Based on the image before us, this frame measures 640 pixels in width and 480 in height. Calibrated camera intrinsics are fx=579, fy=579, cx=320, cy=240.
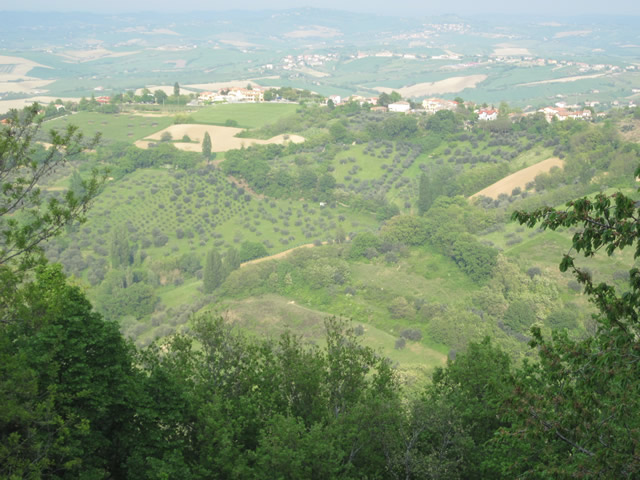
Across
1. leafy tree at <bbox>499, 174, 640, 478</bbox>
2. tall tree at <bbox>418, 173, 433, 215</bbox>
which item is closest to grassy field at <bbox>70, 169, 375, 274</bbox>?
tall tree at <bbox>418, 173, 433, 215</bbox>

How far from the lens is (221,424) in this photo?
1384 cm

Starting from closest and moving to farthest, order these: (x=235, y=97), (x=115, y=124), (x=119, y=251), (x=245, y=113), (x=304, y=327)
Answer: (x=304, y=327)
(x=119, y=251)
(x=115, y=124)
(x=245, y=113)
(x=235, y=97)

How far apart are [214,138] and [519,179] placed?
49.1 metres

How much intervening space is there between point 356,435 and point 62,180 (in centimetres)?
7634

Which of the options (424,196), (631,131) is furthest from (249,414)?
(631,131)

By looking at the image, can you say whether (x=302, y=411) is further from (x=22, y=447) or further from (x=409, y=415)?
(x=22, y=447)

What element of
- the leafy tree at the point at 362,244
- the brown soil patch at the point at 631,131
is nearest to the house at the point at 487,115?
the brown soil patch at the point at 631,131

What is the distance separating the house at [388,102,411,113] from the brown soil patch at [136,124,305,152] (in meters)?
21.9

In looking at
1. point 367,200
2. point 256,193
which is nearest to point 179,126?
point 256,193

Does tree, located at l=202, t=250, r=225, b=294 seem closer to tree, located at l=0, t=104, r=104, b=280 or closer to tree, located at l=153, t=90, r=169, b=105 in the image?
tree, located at l=0, t=104, r=104, b=280

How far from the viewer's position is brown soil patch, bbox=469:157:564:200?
234 feet

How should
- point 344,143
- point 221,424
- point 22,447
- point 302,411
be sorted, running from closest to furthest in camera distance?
point 22,447 < point 221,424 < point 302,411 < point 344,143

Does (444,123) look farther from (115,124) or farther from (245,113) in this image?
(115,124)

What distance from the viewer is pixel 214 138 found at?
95438 millimetres
